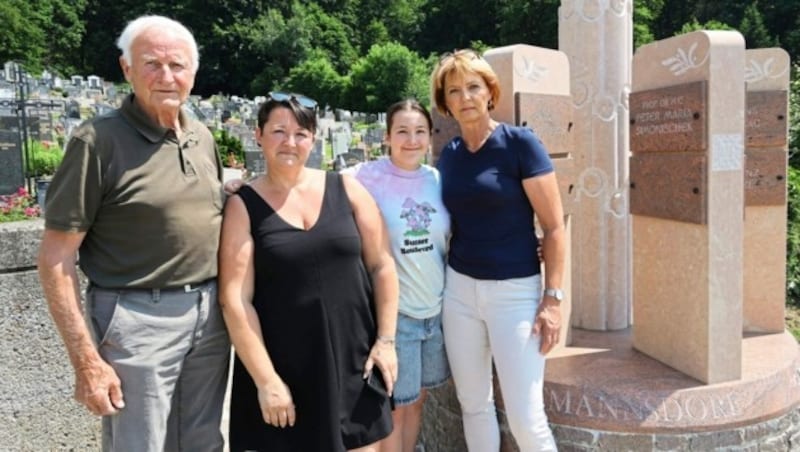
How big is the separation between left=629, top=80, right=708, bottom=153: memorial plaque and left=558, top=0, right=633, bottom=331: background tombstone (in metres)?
0.73

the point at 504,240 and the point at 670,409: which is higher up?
the point at 504,240

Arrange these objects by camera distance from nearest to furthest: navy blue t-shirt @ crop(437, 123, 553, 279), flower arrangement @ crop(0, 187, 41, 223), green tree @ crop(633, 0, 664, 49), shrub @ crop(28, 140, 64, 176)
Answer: navy blue t-shirt @ crop(437, 123, 553, 279)
flower arrangement @ crop(0, 187, 41, 223)
shrub @ crop(28, 140, 64, 176)
green tree @ crop(633, 0, 664, 49)

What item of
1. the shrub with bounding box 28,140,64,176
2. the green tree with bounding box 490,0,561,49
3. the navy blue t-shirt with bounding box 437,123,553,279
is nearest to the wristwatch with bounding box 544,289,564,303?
the navy blue t-shirt with bounding box 437,123,553,279

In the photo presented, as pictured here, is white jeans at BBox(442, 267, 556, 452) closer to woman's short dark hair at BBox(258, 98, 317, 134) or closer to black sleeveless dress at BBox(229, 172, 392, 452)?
black sleeveless dress at BBox(229, 172, 392, 452)

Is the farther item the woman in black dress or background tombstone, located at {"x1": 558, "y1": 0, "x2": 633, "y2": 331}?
background tombstone, located at {"x1": 558, "y1": 0, "x2": 633, "y2": 331}

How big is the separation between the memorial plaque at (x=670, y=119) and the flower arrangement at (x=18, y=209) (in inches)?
216

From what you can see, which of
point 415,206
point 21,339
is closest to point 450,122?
point 415,206

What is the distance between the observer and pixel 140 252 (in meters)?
2.22

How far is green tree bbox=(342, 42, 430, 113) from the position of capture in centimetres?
3594

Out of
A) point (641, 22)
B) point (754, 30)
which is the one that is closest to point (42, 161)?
point (641, 22)

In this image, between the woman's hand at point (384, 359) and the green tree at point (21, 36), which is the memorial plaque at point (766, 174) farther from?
the green tree at point (21, 36)

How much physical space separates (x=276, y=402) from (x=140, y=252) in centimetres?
71

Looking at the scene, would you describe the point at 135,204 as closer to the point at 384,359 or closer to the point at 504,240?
the point at 384,359

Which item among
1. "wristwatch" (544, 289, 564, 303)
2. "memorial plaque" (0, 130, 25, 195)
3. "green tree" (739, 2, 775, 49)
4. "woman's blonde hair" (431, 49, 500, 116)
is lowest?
"wristwatch" (544, 289, 564, 303)
